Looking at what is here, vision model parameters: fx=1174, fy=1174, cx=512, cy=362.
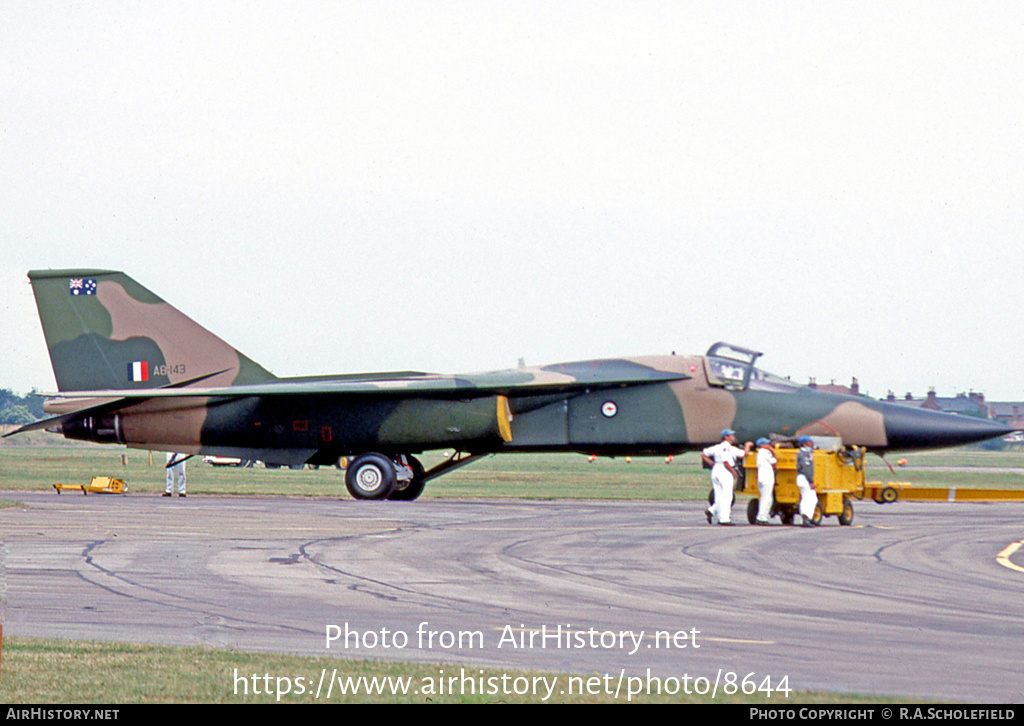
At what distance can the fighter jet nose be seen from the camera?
22047mm

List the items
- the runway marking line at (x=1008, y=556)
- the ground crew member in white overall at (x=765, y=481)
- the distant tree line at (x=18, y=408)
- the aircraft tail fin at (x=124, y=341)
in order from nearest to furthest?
the runway marking line at (x=1008, y=556) → the ground crew member in white overall at (x=765, y=481) → the aircraft tail fin at (x=124, y=341) → the distant tree line at (x=18, y=408)

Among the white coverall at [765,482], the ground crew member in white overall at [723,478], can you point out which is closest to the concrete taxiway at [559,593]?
the ground crew member in white overall at [723,478]

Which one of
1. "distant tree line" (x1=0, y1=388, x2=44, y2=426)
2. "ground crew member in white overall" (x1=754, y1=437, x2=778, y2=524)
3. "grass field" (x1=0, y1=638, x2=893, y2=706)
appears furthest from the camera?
"distant tree line" (x1=0, y1=388, x2=44, y2=426)

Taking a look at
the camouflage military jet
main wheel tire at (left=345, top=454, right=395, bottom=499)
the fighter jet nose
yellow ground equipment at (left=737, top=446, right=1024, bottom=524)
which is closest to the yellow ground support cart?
yellow ground equipment at (left=737, top=446, right=1024, bottom=524)

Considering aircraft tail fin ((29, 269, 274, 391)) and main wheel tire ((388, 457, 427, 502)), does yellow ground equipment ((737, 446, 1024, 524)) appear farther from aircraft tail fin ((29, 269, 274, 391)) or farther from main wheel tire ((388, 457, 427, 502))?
aircraft tail fin ((29, 269, 274, 391))

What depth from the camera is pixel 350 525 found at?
1733 cm

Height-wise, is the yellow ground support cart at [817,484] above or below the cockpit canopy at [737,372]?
below

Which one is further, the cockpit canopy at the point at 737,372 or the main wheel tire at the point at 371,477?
the main wheel tire at the point at 371,477

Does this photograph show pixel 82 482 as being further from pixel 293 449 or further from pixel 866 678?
pixel 866 678

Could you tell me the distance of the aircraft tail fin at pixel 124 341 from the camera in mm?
24984

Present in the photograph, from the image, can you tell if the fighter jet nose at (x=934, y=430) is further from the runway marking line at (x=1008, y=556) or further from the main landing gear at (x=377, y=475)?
the main landing gear at (x=377, y=475)

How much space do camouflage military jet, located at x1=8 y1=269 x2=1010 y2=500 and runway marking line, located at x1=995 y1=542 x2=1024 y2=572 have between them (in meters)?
6.91

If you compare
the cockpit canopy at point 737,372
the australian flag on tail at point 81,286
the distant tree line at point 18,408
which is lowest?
the distant tree line at point 18,408

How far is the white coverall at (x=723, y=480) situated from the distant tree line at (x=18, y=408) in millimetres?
125298
